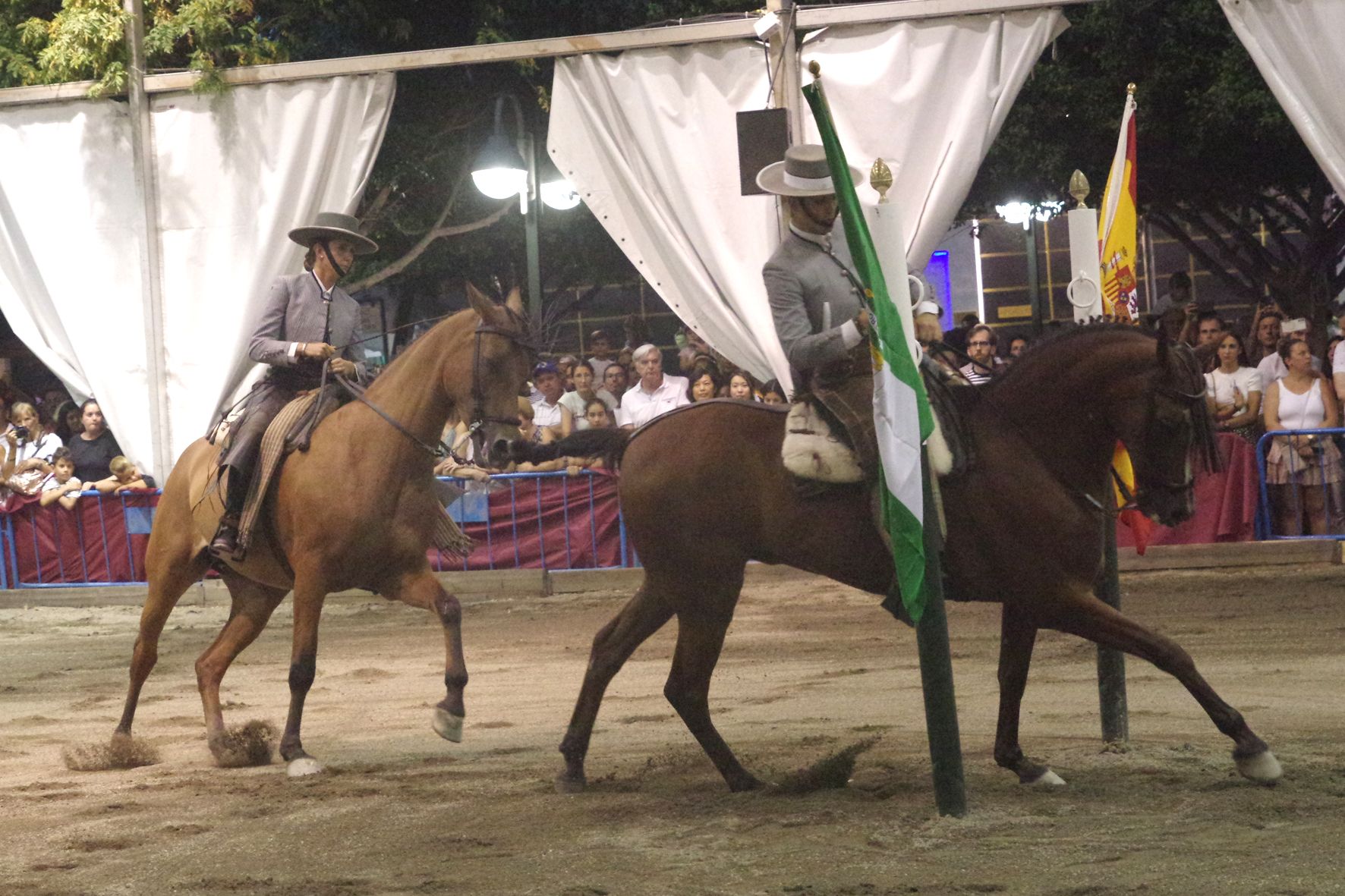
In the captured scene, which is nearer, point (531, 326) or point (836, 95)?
point (531, 326)

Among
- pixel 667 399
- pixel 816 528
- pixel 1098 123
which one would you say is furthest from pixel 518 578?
pixel 1098 123

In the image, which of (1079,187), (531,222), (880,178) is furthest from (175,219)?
(880,178)

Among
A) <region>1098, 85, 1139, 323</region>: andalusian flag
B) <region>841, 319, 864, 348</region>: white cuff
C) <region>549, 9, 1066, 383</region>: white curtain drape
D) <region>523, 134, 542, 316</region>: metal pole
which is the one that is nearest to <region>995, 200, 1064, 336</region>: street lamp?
<region>523, 134, 542, 316</region>: metal pole

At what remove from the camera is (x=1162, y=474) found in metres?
6.45

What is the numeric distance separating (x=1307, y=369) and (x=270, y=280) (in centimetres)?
853

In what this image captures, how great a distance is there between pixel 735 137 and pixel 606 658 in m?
5.36

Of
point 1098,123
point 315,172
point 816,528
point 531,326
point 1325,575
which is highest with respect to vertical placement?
point 1098,123

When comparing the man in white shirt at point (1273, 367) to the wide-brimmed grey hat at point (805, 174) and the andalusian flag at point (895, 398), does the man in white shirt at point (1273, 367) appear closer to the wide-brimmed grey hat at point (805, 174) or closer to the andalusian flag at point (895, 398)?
the wide-brimmed grey hat at point (805, 174)

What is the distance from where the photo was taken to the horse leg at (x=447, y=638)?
25.6 feet

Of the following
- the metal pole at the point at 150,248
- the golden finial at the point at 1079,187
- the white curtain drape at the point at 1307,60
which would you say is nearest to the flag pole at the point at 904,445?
the golden finial at the point at 1079,187

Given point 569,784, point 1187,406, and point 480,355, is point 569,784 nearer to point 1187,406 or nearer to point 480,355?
point 480,355

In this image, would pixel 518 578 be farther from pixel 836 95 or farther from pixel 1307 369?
pixel 1307 369

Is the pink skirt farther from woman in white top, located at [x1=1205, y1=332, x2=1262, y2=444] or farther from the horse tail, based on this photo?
the horse tail

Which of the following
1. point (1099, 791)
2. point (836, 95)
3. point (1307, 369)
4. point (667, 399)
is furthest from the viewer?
point (667, 399)
